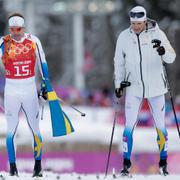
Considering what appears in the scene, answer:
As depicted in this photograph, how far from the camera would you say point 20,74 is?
38.1 feet

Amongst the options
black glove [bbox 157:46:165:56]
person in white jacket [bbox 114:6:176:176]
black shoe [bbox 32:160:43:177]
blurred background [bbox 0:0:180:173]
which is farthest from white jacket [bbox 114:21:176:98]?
black shoe [bbox 32:160:43:177]

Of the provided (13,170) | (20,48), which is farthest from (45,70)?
(13,170)

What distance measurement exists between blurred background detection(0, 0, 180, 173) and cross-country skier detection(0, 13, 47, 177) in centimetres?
125

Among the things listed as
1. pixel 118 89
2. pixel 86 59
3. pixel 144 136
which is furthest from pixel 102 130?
pixel 86 59

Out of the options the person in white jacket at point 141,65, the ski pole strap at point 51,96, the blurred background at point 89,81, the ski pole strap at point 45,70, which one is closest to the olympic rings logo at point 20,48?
the ski pole strap at point 45,70

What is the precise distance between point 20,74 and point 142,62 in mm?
1530

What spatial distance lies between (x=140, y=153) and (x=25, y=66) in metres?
8.21

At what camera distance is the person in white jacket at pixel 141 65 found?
11.9 m

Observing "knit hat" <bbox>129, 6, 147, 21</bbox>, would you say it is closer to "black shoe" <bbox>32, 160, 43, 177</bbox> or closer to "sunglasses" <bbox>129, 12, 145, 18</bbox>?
"sunglasses" <bbox>129, 12, 145, 18</bbox>

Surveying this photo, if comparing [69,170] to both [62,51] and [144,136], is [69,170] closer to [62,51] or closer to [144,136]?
[144,136]

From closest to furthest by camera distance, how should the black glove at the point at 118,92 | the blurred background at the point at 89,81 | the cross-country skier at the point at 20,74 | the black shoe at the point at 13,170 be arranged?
1. the cross-country skier at the point at 20,74
2. the black shoe at the point at 13,170
3. the black glove at the point at 118,92
4. the blurred background at the point at 89,81

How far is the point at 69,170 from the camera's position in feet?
62.5

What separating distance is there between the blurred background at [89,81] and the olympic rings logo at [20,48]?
154 centimetres

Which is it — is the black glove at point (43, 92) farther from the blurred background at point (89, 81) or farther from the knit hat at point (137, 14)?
the knit hat at point (137, 14)
